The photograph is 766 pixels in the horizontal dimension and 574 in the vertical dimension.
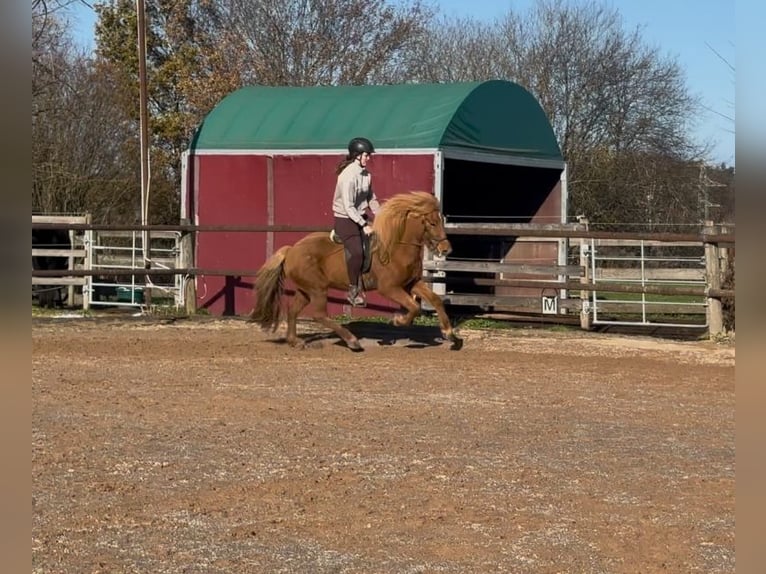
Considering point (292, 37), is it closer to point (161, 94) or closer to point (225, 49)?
point (225, 49)

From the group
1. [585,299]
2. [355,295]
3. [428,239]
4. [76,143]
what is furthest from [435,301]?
[76,143]

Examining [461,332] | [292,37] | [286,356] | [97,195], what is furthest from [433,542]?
[292,37]

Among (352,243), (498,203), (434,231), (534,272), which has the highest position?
(498,203)

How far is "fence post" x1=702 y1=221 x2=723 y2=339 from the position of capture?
12742mm

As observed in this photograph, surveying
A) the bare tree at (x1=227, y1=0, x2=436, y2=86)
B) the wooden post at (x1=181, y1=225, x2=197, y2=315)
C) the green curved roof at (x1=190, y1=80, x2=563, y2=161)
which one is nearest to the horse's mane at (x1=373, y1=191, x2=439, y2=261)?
the green curved roof at (x1=190, y1=80, x2=563, y2=161)

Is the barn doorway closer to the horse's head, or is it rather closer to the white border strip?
the white border strip

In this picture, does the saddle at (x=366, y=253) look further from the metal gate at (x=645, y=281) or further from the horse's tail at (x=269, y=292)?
the metal gate at (x=645, y=281)

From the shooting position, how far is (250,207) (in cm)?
1638

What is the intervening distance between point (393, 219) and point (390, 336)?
6.87ft

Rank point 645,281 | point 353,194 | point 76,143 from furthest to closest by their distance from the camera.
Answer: point 76,143, point 645,281, point 353,194

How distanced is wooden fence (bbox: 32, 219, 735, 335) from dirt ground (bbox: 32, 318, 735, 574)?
161 cm

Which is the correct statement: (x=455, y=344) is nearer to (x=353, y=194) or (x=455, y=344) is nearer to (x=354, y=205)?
(x=354, y=205)

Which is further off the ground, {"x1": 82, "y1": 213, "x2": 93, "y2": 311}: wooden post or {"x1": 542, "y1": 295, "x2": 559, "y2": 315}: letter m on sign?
{"x1": 82, "y1": 213, "x2": 93, "y2": 311}: wooden post

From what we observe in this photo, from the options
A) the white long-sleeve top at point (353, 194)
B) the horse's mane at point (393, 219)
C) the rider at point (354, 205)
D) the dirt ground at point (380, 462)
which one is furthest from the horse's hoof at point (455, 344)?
the white long-sleeve top at point (353, 194)
